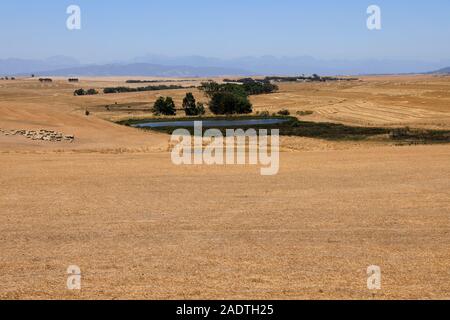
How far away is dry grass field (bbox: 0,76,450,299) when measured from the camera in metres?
10.6

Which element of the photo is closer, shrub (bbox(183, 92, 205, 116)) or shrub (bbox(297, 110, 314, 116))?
shrub (bbox(297, 110, 314, 116))

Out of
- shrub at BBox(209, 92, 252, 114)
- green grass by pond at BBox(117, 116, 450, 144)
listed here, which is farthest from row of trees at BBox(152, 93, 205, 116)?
green grass by pond at BBox(117, 116, 450, 144)

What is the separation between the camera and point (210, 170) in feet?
82.4

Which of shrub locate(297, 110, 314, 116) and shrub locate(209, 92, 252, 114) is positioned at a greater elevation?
shrub locate(209, 92, 252, 114)

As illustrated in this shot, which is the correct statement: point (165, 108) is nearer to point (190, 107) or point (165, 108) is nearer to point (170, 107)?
point (170, 107)

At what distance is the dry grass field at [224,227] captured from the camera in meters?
10.6

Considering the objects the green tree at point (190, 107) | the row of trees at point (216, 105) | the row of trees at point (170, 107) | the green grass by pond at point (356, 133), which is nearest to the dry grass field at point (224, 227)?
the green grass by pond at point (356, 133)

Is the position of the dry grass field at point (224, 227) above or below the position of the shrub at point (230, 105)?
below

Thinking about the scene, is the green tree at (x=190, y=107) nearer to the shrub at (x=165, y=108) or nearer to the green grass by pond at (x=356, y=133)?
the shrub at (x=165, y=108)

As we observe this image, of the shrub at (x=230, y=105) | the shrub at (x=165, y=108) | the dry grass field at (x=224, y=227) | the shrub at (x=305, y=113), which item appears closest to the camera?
the dry grass field at (x=224, y=227)

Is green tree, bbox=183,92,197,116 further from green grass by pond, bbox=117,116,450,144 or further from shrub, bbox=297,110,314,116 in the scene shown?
green grass by pond, bbox=117,116,450,144
